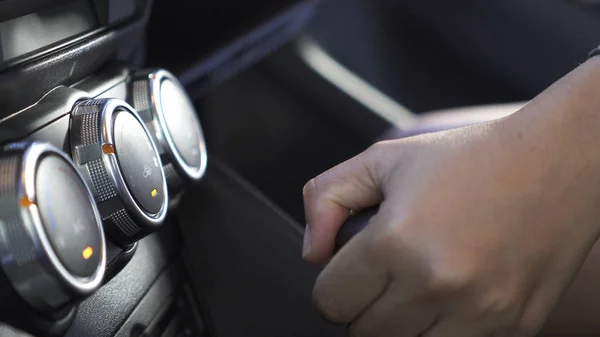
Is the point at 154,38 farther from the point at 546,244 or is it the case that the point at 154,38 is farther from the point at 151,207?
the point at 546,244

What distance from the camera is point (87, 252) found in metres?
0.44

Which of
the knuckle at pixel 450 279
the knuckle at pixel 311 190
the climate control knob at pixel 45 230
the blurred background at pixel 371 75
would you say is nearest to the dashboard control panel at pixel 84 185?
the climate control knob at pixel 45 230

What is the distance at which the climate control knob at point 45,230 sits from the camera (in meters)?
0.39

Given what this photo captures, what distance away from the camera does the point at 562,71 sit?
1.30 m

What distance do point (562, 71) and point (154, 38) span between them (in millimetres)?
851

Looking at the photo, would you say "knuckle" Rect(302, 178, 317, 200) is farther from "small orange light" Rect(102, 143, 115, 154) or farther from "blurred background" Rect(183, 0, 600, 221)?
"blurred background" Rect(183, 0, 600, 221)

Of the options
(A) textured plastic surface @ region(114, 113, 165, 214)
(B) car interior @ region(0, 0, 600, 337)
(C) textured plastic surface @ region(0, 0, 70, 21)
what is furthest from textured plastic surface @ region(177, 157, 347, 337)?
(C) textured plastic surface @ region(0, 0, 70, 21)

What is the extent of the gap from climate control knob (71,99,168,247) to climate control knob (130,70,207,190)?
5 centimetres

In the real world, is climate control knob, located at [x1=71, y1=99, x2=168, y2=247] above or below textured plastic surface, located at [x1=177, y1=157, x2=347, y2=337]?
above

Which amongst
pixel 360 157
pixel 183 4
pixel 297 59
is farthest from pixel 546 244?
pixel 297 59

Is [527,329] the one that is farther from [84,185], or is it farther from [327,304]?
[84,185]

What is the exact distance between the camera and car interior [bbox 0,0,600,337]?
16.8 inches

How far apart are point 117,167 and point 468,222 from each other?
0.26m

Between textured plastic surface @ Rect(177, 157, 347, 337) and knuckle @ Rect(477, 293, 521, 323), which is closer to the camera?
knuckle @ Rect(477, 293, 521, 323)
